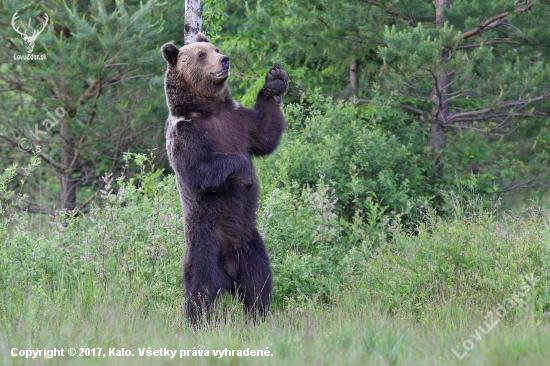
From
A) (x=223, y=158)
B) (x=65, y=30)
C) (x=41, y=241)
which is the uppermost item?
(x=65, y=30)

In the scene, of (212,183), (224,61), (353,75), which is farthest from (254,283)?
(353,75)

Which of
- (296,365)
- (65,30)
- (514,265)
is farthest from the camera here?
(65,30)

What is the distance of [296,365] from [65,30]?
455 inches

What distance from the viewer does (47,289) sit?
7512 millimetres

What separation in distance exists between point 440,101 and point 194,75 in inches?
201

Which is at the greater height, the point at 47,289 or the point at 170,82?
the point at 170,82

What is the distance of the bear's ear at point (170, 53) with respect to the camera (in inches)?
252

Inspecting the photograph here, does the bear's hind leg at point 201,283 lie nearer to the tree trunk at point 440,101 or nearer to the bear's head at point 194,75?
the bear's head at point 194,75

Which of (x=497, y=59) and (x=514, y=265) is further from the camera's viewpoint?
(x=497, y=59)

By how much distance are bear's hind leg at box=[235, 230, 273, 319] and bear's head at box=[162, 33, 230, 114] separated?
136cm

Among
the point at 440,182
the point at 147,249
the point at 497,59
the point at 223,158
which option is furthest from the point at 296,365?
the point at 497,59

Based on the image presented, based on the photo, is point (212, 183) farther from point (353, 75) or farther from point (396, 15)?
point (353, 75)

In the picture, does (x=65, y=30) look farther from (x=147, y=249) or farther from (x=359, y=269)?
(x=359, y=269)

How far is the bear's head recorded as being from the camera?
6348 mm
